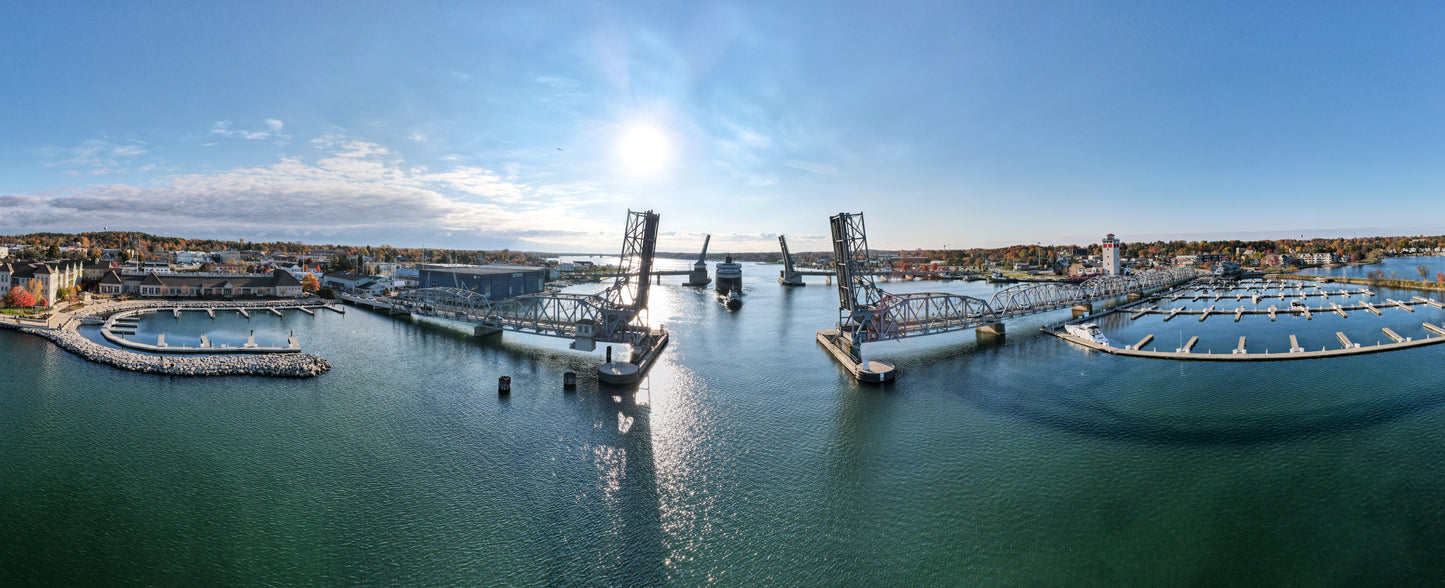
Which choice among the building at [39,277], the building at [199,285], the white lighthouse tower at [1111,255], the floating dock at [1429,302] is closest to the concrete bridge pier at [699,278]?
the building at [199,285]

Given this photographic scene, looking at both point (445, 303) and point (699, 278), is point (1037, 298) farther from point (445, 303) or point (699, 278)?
point (699, 278)

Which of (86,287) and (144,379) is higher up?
(86,287)

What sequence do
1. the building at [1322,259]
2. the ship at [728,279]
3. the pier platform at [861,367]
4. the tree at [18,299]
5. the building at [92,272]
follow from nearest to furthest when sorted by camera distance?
1. the pier platform at [861,367]
2. the tree at [18,299]
3. the building at [92,272]
4. the ship at [728,279]
5. the building at [1322,259]

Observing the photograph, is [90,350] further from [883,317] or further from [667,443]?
[883,317]

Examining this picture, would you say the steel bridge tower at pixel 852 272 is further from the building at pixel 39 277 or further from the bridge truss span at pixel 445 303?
the building at pixel 39 277

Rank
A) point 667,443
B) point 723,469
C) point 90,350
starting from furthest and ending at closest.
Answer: point 90,350, point 667,443, point 723,469

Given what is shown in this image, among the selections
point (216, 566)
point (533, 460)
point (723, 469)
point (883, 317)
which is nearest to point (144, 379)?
point (216, 566)

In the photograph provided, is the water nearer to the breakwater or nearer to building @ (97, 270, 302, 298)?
the breakwater
